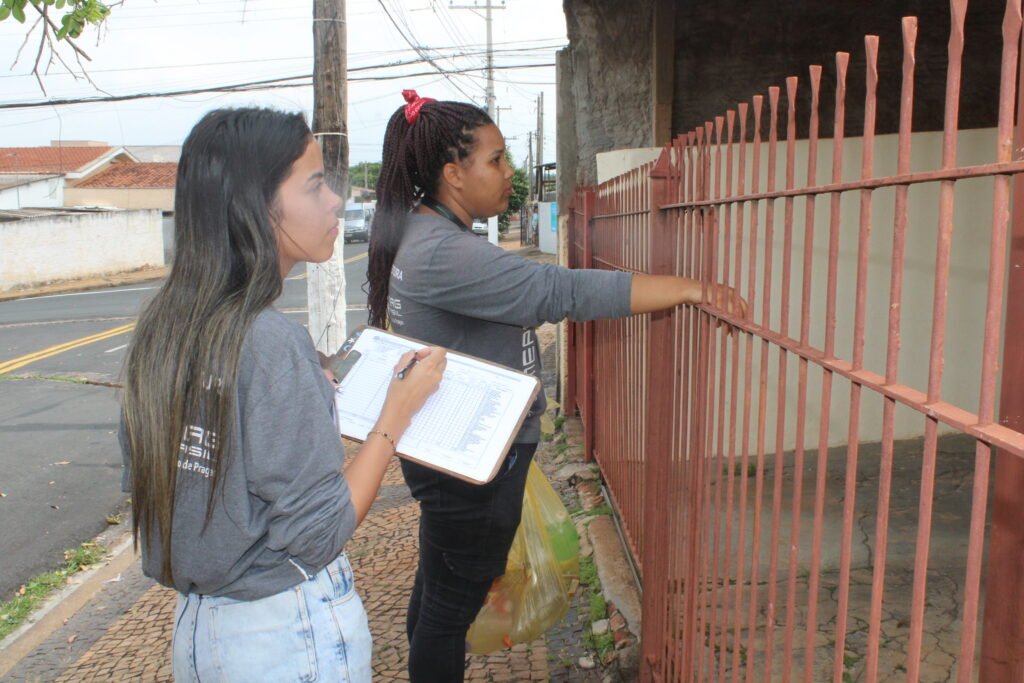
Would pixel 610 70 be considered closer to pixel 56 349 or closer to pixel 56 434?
pixel 56 434

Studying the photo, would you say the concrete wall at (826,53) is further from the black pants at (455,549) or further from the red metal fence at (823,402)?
the black pants at (455,549)

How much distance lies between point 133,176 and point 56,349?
33649 millimetres

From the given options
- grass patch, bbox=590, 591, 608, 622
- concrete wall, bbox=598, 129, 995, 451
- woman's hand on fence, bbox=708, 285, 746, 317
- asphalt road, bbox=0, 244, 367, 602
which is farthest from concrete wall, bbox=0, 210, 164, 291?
woman's hand on fence, bbox=708, 285, 746, 317

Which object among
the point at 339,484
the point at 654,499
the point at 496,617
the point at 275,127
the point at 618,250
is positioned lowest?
the point at 496,617

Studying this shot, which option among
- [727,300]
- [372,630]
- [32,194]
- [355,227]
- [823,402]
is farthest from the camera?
→ [355,227]

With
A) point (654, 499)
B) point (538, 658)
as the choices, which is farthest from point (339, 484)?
point (538, 658)

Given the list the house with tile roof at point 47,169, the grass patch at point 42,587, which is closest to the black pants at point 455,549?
the grass patch at point 42,587

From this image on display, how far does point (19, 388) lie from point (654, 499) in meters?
9.61

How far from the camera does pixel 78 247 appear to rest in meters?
24.8

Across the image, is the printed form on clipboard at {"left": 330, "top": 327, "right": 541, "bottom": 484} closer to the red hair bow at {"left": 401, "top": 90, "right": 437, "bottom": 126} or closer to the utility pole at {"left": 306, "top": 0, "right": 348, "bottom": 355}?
the red hair bow at {"left": 401, "top": 90, "right": 437, "bottom": 126}

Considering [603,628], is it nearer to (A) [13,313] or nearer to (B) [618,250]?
(B) [618,250]

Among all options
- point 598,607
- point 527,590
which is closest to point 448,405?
point 527,590

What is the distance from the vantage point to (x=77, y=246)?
2472cm

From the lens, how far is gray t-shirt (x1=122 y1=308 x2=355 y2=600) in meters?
1.42
